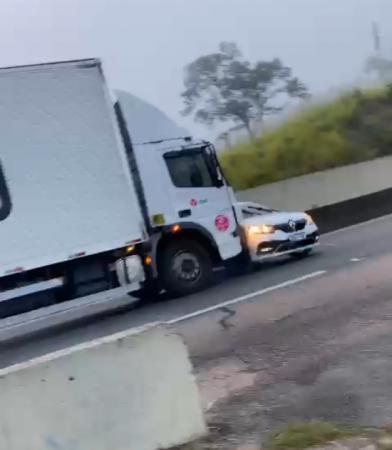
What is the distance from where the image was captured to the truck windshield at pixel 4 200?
12469 mm

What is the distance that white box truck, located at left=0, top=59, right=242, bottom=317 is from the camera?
12.8 metres

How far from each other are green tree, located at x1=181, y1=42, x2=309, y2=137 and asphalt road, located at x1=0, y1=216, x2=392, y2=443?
18.6m

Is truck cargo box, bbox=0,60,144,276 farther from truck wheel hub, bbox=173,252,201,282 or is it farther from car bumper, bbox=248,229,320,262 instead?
car bumper, bbox=248,229,320,262

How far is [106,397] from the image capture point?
19.9 feet

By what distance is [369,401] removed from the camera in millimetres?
7227

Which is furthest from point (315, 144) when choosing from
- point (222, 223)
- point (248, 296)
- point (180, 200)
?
point (248, 296)

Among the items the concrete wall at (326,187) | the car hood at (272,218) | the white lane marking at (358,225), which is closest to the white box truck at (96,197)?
the car hood at (272,218)

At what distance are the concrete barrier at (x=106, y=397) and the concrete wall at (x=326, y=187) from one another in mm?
19884

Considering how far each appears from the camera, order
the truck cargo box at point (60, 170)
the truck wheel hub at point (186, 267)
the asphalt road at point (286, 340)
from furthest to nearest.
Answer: the truck wheel hub at point (186, 267)
the truck cargo box at point (60, 170)
the asphalt road at point (286, 340)

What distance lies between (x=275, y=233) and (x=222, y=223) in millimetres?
1378

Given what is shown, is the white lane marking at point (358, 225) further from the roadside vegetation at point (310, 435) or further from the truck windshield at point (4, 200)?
the roadside vegetation at point (310, 435)

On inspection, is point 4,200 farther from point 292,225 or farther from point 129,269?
point 292,225

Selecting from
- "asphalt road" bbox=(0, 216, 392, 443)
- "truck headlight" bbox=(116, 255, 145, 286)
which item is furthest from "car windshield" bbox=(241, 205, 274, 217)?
"truck headlight" bbox=(116, 255, 145, 286)

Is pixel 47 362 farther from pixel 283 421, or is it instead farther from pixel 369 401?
pixel 369 401
